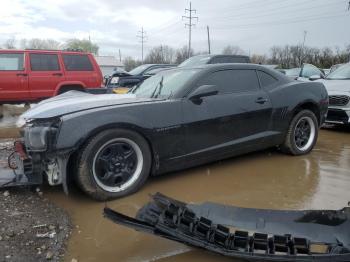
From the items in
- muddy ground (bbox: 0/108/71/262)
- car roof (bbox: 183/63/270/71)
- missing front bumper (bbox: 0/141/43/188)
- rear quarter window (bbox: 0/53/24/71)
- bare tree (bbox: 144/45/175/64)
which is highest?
bare tree (bbox: 144/45/175/64)

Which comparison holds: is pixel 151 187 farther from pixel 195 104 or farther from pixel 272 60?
pixel 272 60

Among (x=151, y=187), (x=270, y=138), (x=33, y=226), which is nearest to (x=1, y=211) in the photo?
(x=33, y=226)

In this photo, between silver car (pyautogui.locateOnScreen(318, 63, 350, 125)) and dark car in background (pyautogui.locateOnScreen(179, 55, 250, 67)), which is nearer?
silver car (pyautogui.locateOnScreen(318, 63, 350, 125))

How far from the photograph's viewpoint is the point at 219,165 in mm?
5047

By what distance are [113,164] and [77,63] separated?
732 centimetres

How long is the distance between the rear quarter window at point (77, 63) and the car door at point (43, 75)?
0.26 metres

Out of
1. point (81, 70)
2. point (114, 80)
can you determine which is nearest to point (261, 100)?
point (81, 70)

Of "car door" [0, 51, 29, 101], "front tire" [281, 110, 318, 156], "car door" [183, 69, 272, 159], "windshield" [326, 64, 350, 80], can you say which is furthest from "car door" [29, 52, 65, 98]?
"windshield" [326, 64, 350, 80]

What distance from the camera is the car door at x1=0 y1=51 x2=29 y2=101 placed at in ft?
31.5

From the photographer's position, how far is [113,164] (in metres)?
3.79

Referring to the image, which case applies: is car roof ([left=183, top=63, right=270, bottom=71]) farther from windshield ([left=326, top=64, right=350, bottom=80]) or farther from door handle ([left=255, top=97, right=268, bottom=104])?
windshield ([left=326, top=64, right=350, bottom=80])

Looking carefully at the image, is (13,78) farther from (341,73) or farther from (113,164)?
(341,73)

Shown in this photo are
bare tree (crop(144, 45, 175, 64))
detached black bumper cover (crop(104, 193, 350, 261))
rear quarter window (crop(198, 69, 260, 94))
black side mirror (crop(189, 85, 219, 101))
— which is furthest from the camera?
bare tree (crop(144, 45, 175, 64))

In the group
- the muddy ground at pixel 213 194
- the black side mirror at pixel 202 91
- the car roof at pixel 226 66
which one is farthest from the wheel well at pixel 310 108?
the black side mirror at pixel 202 91
